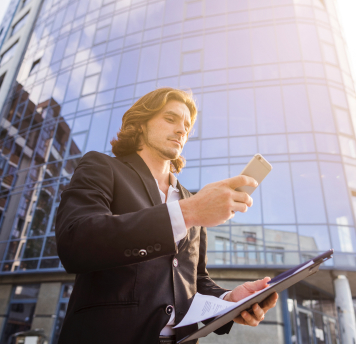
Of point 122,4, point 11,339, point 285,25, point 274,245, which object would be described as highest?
point 122,4

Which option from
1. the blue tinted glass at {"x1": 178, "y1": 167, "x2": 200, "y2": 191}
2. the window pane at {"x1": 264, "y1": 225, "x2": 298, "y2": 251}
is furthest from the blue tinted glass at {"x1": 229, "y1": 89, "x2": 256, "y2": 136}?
the window pane at {"x1": 264, "y1": 225, "x2": 298, "y2": 251}

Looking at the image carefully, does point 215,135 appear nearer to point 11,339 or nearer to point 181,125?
point 181,125

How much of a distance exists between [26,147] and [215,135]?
11.3m

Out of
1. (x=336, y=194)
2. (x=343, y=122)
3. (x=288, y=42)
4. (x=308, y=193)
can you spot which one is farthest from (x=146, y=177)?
(x=288, y=42)

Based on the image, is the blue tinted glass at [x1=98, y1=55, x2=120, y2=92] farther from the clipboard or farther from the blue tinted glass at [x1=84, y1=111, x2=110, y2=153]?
the clipboard

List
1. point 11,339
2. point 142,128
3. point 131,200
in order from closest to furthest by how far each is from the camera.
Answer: point 131,200 → point 142,128 → point 11,339

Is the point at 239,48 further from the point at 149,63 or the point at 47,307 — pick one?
the point at 47,307

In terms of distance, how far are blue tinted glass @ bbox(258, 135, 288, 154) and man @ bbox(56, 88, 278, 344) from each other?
427 inches

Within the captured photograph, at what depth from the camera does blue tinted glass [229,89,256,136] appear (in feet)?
41.3

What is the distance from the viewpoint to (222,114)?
1312 centimetres

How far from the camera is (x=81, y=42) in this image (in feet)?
59.2

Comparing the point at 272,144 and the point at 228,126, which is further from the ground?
the point at 228,126

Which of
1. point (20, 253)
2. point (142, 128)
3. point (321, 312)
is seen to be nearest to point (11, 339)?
point (20, 253)

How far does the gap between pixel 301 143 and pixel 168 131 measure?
1098 centimetres
